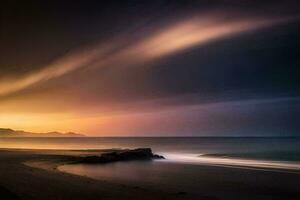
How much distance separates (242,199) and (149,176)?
13.7 m

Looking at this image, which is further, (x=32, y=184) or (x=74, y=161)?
(x=74, y=161)

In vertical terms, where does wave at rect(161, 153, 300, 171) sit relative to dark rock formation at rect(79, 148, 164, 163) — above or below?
below

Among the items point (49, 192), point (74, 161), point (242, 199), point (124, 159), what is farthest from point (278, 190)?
point (124, 159)

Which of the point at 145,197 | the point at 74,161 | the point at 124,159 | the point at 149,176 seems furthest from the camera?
the point at 124,159

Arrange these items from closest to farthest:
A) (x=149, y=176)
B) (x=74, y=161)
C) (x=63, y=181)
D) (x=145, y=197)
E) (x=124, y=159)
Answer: (x=145, y=197)
(x=63, y=181)
(x=149, y=176)
(x=74, y=161)
(x=124, y=159)

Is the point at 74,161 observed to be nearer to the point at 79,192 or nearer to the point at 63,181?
the point at 63,181

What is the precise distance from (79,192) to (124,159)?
36.3 m

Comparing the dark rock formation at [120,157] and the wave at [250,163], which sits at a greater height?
the dark rock formation at [120,157]

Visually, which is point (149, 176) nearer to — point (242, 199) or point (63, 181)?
point (63, 181)

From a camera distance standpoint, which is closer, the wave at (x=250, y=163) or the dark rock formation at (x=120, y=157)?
the wave at (x=250, y=163)

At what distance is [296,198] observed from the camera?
76.1 ft

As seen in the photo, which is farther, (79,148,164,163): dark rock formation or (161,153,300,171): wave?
(79,148,164,163): dark rock formation

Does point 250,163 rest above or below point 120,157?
below

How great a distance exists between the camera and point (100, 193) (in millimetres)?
21266
